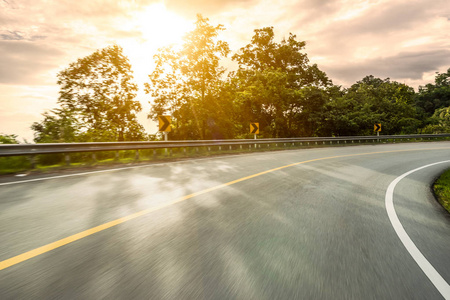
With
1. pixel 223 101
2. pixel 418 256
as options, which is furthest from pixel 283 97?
pixel 418 256

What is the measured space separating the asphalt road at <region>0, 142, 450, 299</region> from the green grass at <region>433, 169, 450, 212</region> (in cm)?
25

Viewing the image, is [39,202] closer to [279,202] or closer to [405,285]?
[279,202]

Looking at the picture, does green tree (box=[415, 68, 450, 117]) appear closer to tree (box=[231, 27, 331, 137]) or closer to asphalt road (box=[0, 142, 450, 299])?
tree (box=[231, 27, 331, 137])

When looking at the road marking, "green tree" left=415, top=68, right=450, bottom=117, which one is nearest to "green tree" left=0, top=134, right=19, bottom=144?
the road marking

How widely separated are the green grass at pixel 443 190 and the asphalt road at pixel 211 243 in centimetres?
25

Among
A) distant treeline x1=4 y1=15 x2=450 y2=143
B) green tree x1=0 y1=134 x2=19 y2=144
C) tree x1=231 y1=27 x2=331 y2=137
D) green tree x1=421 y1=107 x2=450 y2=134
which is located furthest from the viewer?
green tree x1=421 y1=107 x2=450 y2=134

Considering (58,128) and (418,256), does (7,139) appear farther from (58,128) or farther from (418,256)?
(418,256)

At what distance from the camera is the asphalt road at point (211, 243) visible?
2518 millimetres

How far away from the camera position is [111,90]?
2752 centimetres

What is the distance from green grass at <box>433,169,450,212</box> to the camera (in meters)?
6.50

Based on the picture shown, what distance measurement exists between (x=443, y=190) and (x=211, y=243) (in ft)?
23.0

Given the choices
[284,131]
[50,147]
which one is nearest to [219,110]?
[284,131]

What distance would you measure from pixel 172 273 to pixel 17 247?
68.1 inches

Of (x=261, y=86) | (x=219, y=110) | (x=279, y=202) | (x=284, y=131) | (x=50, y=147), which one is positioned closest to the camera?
(x=279, y=202)
